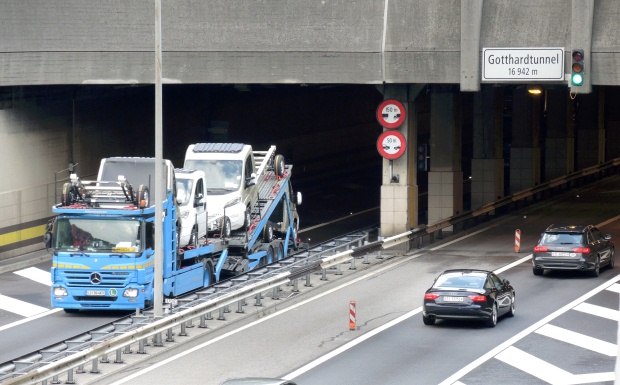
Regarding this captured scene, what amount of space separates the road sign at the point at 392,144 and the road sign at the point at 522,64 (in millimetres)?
3776

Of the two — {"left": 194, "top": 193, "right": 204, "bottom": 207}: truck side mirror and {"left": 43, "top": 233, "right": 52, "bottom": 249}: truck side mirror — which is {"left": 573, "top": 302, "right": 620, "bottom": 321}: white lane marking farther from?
{"left": 43, "top": 233, "right": 52, "bottom": 249}: truck side mirror

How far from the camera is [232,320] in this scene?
95.8ft

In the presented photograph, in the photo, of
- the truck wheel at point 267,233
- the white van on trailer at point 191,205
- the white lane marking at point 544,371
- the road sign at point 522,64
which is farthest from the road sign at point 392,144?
the white lane marking at point 544,371

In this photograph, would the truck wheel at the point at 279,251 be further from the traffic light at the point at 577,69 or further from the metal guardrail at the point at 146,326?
the traffic light at the point at 577,69

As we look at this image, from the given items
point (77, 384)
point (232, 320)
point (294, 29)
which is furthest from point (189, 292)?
point (294, 29)

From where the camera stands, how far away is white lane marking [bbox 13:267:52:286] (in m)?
36.2

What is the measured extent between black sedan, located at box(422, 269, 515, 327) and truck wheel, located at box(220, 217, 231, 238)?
8.35 metres

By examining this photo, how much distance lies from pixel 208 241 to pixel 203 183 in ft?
5.42

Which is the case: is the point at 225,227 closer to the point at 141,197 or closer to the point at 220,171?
the point at 220,171

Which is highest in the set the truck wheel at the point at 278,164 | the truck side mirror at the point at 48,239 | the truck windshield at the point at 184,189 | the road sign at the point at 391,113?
the road sign at the point at 391,113

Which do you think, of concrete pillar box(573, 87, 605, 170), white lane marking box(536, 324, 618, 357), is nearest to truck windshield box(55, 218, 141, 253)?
white lane marking box(536, 324, 618, 357)

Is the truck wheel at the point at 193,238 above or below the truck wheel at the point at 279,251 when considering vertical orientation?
above

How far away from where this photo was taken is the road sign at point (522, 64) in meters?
37.2

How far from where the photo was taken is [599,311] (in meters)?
29.8
